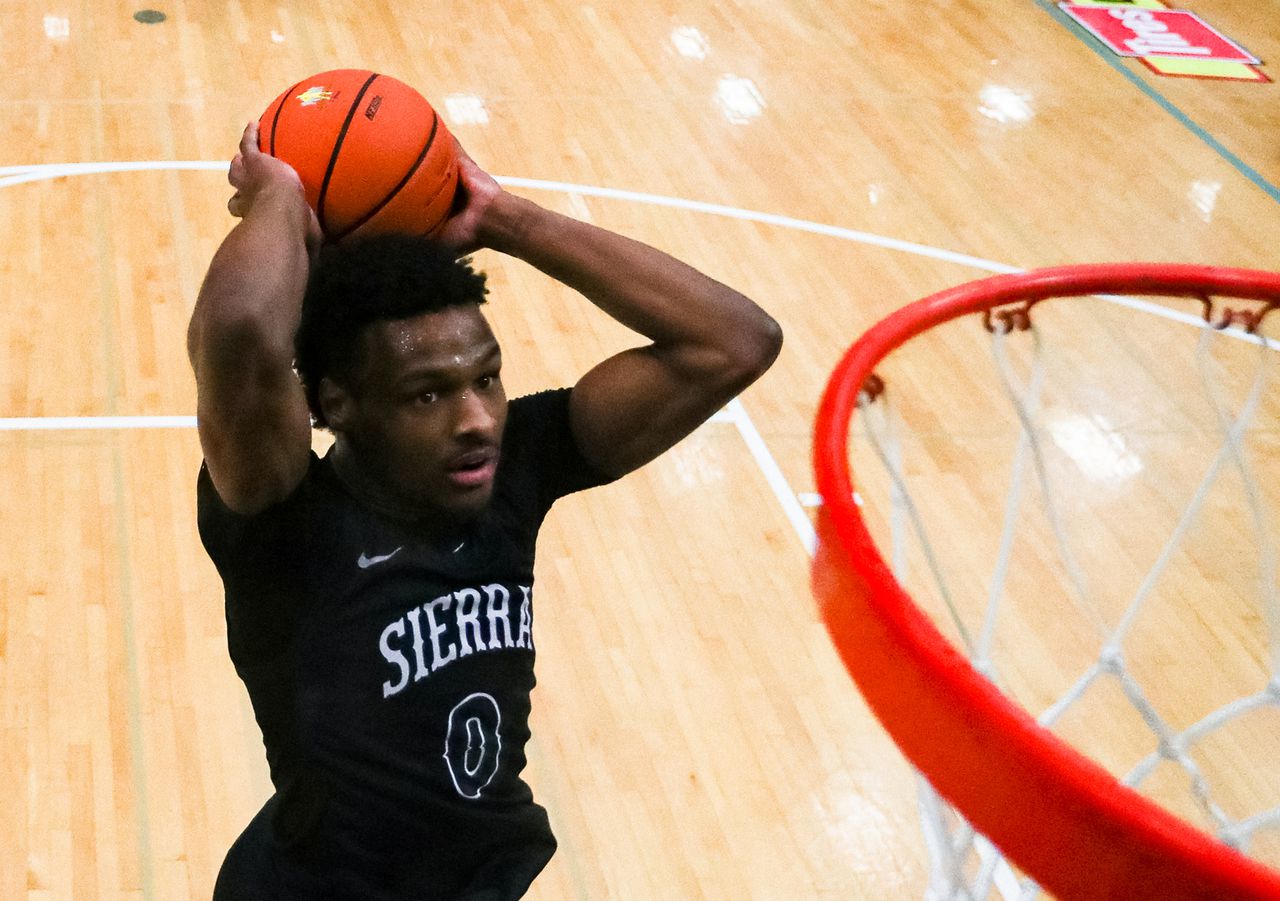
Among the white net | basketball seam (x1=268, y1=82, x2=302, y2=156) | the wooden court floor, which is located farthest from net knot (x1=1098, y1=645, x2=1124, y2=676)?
basketball seam (x1=268, y1=82, x2=302, y2=156)

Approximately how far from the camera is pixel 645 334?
2.10 meters

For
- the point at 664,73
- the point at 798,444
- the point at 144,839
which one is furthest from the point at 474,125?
the point at 144,839

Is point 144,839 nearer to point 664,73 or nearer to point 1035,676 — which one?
point 1035,676

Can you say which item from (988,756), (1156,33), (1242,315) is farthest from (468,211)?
(1156,33)

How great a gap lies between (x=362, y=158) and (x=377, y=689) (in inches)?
29.7

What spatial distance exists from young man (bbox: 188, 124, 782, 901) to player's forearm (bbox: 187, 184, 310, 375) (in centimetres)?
1

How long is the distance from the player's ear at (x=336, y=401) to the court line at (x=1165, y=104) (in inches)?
212

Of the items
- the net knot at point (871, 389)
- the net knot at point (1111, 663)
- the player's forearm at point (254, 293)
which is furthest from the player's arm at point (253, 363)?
the net knot at point (1111, 663)

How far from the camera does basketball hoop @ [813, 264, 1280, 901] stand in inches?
53.8

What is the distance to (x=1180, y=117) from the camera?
22.9ft

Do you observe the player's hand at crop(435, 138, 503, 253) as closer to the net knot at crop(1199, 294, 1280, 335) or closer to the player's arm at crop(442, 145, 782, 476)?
the player's arm at crop(442, 145, 782, 476)

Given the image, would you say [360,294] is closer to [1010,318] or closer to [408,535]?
[408,535]

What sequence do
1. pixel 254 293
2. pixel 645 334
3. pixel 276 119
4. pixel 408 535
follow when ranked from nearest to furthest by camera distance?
pixel 254 293 < pixel 408 535 < pixel 645 334 < pixel 276 119

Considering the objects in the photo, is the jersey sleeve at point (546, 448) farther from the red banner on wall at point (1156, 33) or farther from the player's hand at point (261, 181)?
the red banner on wall at point (1156, 33)
